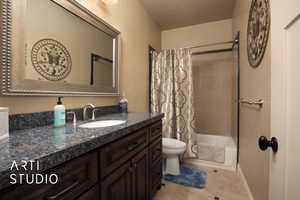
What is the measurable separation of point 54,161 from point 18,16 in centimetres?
89

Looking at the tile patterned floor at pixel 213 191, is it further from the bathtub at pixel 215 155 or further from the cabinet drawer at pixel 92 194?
the cabinet drawer at pixel 92 194

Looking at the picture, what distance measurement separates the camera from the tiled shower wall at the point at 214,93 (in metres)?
2.71

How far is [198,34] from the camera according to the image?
2.74 meters

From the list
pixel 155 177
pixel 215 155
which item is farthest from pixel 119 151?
pixel 215 155

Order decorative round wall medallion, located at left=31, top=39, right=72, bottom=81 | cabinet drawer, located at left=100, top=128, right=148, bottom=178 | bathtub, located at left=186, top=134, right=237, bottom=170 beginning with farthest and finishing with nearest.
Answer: bathtub, located at left=186, top=134, right=237, bottom=170
decorative round wall medallion, located at left=31, top=39, right=72, bottom=81
cabinet drawer, located at left=100, top=128, right=148, bottom=178

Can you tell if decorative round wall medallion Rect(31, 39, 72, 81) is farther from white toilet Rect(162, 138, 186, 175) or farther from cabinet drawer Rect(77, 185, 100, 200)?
white toilet Rect(162, 138, 186, 175)

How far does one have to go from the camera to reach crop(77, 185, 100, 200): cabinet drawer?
593 millimetres

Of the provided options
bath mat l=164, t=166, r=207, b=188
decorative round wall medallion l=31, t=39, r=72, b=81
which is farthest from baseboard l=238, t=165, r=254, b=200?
decorative round wall medallion l=31, t=39, r=72, b=81

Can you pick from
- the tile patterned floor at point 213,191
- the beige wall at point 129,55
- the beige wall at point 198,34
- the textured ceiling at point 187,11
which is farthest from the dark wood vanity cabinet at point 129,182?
the beige wall at point 198,34

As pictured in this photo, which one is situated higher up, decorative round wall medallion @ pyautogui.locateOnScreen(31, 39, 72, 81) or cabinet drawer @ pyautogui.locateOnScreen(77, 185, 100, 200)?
decorative round wall medallion @ pyautogui.locateOnScreen(31, 39, 72, 81)

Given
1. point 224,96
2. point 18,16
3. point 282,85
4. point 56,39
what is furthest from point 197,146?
point 18,16

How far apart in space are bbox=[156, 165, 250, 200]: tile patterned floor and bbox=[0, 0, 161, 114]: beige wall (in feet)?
3.62

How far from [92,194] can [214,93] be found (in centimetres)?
282

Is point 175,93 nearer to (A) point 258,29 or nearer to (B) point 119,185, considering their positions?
(A) point 258,29
